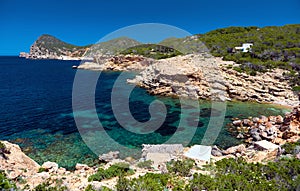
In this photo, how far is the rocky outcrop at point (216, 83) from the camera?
3234 cm

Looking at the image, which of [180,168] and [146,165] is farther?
[146,165]

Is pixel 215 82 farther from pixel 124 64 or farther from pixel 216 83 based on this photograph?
pixel 124 64

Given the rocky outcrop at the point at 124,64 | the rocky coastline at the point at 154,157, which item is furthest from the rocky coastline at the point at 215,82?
the rocky outcrop at the point at 124,64

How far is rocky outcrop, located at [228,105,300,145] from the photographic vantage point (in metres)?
16.6

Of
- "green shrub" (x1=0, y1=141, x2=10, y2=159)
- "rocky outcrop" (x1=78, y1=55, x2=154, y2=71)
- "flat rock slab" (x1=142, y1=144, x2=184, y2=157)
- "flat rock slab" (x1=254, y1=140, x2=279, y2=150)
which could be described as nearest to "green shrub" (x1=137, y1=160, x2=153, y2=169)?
"flat rock slab" (x1=142, y1=144, x2=184, y2=157)

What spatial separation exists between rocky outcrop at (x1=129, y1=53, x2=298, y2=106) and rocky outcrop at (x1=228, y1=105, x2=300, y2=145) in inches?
431

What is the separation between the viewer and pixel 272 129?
18.4 m

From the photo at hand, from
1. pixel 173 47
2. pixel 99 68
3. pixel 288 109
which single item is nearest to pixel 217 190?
pixel 288 109

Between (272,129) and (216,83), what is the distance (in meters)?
16.7

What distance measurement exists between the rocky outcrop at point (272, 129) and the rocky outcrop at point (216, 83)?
35.9 feet

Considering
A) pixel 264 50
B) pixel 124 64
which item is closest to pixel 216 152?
pixel 264 50

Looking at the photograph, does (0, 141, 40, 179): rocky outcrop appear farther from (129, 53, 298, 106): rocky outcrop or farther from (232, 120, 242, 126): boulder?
(129, 53, 298, 106): rocky outcrop

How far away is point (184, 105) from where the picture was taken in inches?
1163

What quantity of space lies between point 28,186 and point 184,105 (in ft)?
76.5
